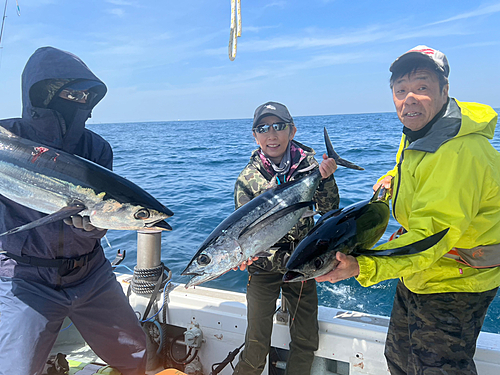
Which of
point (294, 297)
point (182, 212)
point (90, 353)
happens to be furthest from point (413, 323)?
point (182, 212)

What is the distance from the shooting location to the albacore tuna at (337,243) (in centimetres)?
160

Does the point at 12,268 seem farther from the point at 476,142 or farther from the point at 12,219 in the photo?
the point at 476,142

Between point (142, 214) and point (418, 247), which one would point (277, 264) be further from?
point (418, 247)

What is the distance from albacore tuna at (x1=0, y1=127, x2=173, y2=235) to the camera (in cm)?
209

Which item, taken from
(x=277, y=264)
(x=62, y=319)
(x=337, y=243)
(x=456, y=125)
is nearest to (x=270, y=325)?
(x=277, y=264)

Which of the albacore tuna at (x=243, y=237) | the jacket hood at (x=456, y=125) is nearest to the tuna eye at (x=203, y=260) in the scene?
the albacore tuna at (x=243, y=237)

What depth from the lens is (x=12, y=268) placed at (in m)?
2.38

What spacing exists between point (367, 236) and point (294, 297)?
1299 millimetres

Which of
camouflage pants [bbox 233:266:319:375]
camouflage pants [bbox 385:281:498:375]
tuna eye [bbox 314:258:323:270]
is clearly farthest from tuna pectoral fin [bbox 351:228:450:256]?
camouflage pants [bbox 233:266:319:375]

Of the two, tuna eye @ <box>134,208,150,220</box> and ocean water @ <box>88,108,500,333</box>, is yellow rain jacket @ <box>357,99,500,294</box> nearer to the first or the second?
tuna eye @ <box>134,208,150,220</box>

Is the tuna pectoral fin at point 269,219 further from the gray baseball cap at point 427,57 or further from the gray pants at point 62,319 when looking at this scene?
the gray pants at point 62,319

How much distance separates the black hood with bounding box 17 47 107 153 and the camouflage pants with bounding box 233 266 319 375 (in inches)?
73.9

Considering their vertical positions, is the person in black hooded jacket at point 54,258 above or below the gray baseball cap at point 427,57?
below

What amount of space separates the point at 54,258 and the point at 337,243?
2.02 metres
